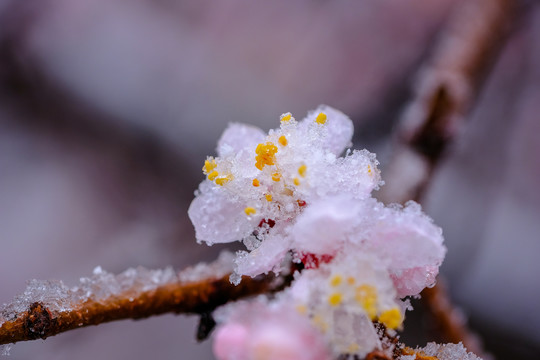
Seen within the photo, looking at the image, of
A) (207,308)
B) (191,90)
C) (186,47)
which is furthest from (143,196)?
(207,308)

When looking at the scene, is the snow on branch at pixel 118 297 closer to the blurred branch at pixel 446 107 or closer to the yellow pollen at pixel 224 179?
the yellow pollen at pixel 224 179

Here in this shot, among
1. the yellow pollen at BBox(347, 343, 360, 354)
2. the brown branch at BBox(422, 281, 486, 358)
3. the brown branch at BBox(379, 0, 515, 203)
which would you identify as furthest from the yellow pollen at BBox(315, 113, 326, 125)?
the brown branch at BBox(422, 281, 486, 358)

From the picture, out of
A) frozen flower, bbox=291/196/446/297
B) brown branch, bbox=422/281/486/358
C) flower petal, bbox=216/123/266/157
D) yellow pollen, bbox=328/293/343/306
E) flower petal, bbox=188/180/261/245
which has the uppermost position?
brown branch, bbox=422/281/486/358

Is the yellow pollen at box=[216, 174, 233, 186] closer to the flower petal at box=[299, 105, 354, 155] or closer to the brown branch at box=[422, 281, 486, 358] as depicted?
the flower petal at box=[299, 105, 354, 155]

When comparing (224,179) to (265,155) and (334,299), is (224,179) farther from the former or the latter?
(334,299)

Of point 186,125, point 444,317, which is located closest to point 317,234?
point 444,317

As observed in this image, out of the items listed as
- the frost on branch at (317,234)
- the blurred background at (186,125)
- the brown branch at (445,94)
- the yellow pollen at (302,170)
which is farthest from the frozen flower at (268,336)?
the blurred background at (186,125)

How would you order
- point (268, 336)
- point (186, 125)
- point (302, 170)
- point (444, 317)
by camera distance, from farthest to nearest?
point (186, 125) < point (444, 317) < point (302, 170) < point (268, 336)
